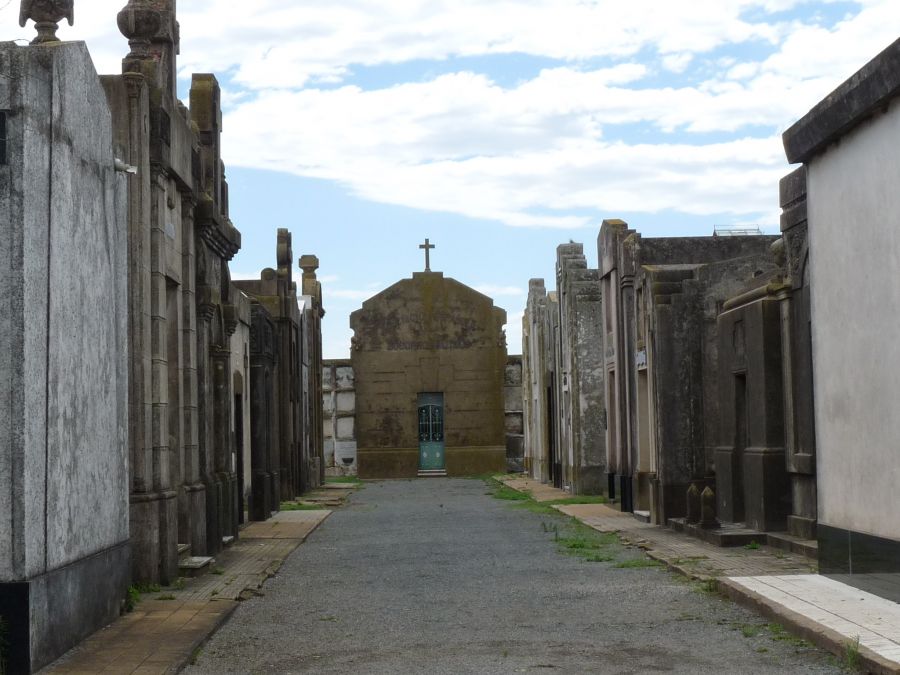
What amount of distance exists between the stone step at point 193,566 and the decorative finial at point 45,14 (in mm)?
5198

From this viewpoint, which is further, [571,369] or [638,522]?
[571,369]

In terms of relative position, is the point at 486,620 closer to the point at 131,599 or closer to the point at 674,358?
the point at 131,599

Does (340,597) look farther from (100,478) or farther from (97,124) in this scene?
(97,124)

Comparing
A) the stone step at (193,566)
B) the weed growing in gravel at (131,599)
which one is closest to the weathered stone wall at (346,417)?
the stone step at (193,566)

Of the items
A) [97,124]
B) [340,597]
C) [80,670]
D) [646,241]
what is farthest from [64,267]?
[646,241]

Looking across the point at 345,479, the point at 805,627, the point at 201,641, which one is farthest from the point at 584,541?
the point at 345,479

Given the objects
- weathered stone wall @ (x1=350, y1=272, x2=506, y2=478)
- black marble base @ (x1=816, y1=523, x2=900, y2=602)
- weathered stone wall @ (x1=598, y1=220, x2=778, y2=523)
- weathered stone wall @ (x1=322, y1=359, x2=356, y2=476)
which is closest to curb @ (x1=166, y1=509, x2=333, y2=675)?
black marble base @ (x1=816, y1=523, x2=900, y2=602)

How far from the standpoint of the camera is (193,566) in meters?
12.7

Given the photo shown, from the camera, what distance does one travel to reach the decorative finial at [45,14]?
31.8 feet

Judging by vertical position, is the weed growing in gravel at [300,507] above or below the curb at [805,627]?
below

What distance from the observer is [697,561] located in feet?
44.0

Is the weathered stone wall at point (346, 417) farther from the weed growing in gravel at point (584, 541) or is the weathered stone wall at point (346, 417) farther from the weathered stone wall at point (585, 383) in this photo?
the weed growing in gravel at point (584, 541)

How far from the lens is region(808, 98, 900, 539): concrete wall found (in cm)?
948

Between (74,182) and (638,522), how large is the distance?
12701 mm
